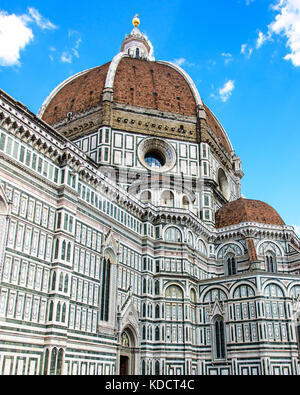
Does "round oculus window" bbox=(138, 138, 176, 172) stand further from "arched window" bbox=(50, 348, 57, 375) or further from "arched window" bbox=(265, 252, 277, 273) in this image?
"arched window" bbox=(50, 348, 57, 375)

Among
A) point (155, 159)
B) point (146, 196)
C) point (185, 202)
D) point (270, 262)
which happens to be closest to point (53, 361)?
point (146, 196)

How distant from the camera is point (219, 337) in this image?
124 feet

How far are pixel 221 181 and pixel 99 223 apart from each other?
25.3m

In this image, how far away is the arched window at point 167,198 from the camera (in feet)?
144

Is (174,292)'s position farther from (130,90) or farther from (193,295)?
(130,90)

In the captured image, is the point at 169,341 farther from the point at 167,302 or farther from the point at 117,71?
the point at 117,71

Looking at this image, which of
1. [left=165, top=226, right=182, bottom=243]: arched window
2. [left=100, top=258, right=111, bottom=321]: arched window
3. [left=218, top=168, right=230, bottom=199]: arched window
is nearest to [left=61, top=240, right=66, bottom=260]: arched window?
[left=100, top=258, right=111, bottom=321]: arched window

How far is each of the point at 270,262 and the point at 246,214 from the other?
214 inches

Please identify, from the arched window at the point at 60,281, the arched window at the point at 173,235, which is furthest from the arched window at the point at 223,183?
the arched window at the point at 60,281

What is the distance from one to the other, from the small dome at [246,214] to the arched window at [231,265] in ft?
12.4

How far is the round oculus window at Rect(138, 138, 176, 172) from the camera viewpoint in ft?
157

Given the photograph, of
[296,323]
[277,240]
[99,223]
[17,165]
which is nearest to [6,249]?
[17,165]

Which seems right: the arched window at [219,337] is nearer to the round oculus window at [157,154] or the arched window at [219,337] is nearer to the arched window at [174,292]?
the arched window at [174,292]

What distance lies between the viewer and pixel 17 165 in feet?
86.7
